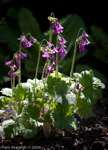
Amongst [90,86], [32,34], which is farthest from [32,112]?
[32,34]

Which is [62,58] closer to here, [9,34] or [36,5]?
[9,34]

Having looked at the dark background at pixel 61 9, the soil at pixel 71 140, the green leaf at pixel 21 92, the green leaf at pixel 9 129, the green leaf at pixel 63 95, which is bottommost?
the soil at pixel 71 140

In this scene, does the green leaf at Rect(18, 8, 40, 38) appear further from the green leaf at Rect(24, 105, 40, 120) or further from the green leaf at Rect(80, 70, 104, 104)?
the green leaf at Rect(24, 105, 40, 120)

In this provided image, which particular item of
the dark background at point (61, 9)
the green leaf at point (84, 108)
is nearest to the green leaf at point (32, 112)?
the green leaf at point (84, 108)

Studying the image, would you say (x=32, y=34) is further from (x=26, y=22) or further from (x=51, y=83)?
(x=51, y=83)

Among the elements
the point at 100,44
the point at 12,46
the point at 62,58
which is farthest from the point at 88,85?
the point at 100,44

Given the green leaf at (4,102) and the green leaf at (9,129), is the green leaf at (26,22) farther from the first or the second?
the green leaf at (9,129)

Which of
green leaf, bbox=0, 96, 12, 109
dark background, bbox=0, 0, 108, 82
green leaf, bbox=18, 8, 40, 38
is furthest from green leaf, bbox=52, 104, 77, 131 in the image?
dark background, bbox=0, 0, 108, 82
